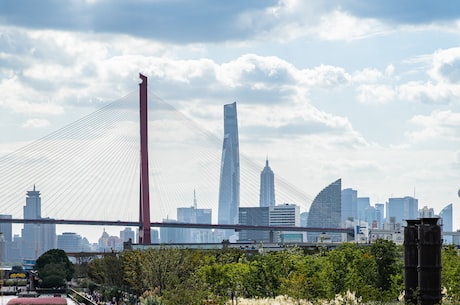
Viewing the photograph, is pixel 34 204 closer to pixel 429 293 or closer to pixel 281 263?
pixel 281 263

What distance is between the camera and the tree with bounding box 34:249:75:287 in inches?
3895

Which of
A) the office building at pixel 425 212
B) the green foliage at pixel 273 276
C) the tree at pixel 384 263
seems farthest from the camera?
the office building at pixel 425 212

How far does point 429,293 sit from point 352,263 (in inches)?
640

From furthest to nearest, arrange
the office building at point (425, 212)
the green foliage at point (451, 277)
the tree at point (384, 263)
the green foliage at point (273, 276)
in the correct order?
1. the office building at point (425, 212)
2. the tree at point (384, 263)
3. the green foliage at point (273, 276)
4. the green foliage at point (451, 277)

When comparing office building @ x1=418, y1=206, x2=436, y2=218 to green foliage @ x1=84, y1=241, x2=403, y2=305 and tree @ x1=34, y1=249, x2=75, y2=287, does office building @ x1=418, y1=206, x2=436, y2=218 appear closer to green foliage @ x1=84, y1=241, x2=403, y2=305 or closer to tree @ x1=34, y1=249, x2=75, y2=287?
green foliage @ x1=84, y1=241, x2=403, y2=305

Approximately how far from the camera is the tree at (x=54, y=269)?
98.9m

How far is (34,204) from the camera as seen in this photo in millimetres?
195000

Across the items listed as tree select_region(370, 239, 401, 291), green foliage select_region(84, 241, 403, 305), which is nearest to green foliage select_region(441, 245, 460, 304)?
green foliage select_region(84, 241, 403, 305)

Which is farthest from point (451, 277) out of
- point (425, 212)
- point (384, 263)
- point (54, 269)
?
point (425, 212)

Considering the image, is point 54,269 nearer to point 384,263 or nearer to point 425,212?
point 425,212

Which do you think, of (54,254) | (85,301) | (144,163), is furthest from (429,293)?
(54,254)

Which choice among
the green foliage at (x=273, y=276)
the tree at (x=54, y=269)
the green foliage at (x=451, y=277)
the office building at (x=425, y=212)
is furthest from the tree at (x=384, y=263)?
the tree at (x=54, y=269)

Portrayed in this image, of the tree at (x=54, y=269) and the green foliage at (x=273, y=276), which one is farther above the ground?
the green foliage at (x=273, y=276)

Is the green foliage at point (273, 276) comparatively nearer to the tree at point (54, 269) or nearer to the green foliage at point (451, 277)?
the green foliage at point (451, 277)
